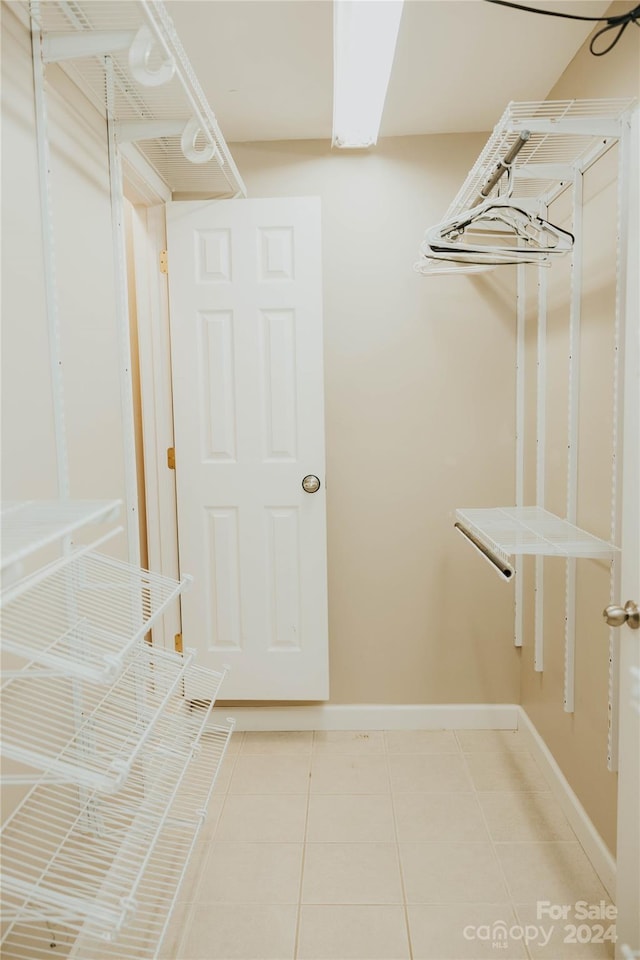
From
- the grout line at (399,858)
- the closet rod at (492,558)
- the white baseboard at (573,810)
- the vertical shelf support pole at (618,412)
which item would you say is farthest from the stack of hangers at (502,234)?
the grout line at (399,858)

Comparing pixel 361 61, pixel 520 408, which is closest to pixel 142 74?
pixel 361 61

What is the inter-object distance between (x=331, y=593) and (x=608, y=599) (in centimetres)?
127

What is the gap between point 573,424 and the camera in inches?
82.5

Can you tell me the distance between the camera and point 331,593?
9.33ft

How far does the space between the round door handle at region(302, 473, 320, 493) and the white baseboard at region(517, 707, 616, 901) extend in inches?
51.9

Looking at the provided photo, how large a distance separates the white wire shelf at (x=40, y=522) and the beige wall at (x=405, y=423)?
1646 millimetres

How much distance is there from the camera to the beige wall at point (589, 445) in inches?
72.2

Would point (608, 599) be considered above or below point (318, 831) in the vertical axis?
above

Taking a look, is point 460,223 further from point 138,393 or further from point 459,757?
point 459,757

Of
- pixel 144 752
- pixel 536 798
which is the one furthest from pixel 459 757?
pixel 144 752

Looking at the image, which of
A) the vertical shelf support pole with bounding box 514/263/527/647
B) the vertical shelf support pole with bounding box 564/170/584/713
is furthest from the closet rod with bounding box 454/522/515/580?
the vertical shelf support pole with bounding box 514/263/527/647

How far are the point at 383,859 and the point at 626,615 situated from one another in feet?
3.78

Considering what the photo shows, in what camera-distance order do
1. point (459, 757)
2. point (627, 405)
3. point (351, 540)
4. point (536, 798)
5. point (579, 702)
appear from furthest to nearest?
point (351, 540) → point (459, 757) → point (536, 798) → point (579, 702) → point (627, 405)

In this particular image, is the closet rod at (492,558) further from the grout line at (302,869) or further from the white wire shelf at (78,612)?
the grout line at (302,869)
